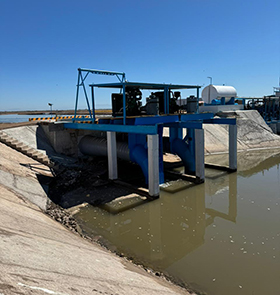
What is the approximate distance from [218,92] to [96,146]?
2738 centimetres

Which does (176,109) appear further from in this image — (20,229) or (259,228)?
(20,229)

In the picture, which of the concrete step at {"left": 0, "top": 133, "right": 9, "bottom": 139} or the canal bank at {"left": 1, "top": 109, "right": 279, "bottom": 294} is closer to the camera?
the canal bank at {"left": 1, "top": 109, "right": 279, "bottom": 294}

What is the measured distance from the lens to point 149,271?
7.39 m

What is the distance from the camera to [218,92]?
131ft

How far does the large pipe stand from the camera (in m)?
16.8

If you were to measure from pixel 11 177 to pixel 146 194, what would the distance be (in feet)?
21.6

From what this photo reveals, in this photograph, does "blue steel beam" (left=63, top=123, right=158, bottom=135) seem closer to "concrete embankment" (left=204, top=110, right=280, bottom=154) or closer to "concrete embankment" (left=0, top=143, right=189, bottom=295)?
"concrete embankment" (left=0, top=143, right=189, bottom=295)

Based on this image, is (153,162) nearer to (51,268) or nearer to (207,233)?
(207,233)

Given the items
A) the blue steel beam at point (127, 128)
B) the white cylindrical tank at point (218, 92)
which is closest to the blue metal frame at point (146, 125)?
the blue steel beam at point (127, 128)

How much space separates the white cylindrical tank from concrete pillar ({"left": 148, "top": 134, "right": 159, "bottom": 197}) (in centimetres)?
3084

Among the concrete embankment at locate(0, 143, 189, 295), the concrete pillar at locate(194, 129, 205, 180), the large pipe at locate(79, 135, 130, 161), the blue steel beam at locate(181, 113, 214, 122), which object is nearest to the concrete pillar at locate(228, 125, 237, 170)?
the blue steel beam at locate(181, 113, 214, 122)

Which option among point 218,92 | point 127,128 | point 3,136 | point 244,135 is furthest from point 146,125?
point 218,92

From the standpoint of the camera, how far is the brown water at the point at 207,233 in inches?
280

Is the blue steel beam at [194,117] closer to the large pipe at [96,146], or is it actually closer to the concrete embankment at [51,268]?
the large pipe at [96,146]
